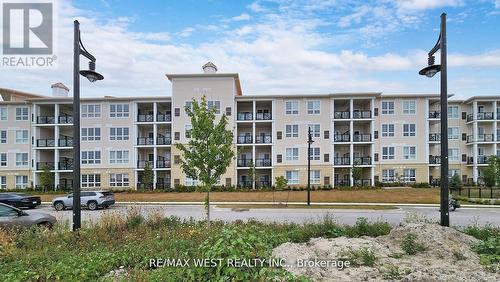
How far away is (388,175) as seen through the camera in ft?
119

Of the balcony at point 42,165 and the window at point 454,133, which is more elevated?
the window at point 454,133

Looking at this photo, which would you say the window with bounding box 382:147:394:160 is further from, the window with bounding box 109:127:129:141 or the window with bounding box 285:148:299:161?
the window with bounding box 109:127:129:141

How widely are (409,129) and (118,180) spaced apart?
132 ft

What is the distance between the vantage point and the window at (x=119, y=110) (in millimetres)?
36438

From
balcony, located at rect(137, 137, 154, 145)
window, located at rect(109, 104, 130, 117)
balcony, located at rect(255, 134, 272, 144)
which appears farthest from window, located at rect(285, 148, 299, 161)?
window, located at rect(109, 104, 130, 117)

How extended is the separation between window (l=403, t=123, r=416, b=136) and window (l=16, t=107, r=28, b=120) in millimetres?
52330

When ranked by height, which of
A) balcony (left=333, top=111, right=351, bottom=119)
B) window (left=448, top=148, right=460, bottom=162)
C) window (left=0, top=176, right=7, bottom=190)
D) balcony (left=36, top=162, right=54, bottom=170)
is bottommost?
window (left=0, top=176, right=7, bottom=190)

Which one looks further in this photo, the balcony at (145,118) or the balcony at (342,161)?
the balcony at (145,118)

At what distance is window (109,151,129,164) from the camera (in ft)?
119

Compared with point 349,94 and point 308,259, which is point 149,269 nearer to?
point 308,259

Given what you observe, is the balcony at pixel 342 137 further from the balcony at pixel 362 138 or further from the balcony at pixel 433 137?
the balcony at pixel 433 137

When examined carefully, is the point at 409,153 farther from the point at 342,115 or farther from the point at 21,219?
the point at 21,219

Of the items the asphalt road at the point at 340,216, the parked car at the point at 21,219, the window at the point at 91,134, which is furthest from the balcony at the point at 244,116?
the parked car at the point at 21,219

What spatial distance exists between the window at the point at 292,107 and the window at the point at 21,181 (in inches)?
1452
